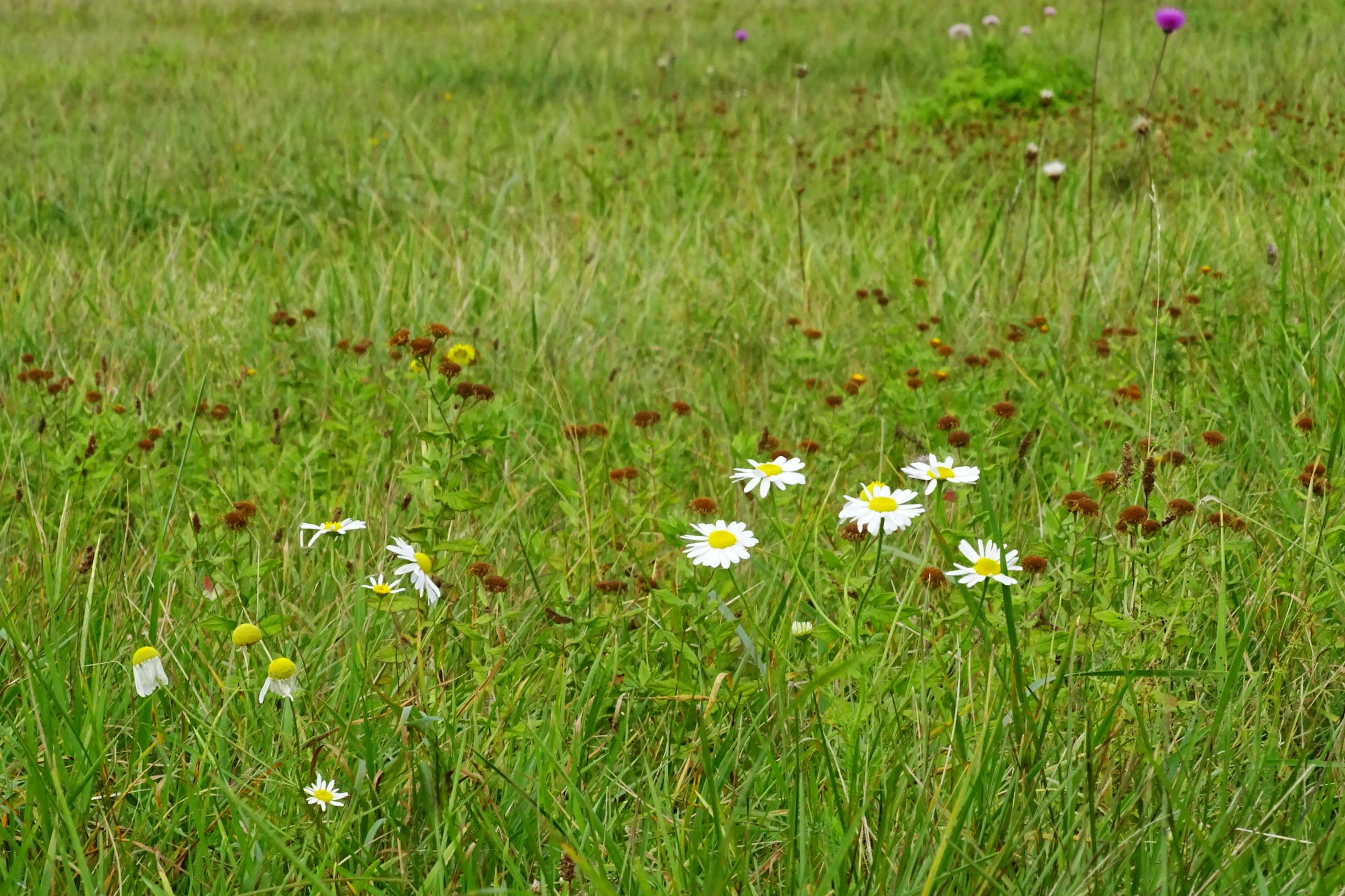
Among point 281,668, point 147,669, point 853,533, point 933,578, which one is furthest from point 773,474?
point 147,669

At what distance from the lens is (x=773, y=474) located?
1727mm

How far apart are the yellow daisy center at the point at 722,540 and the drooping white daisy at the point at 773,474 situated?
0.10 meters

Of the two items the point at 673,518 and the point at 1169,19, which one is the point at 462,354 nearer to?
the point at 673,518

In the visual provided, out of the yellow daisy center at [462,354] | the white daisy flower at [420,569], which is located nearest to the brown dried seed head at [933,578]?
the white daisy flower at [420,569]

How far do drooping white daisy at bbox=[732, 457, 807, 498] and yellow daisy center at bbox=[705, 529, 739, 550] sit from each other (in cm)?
10

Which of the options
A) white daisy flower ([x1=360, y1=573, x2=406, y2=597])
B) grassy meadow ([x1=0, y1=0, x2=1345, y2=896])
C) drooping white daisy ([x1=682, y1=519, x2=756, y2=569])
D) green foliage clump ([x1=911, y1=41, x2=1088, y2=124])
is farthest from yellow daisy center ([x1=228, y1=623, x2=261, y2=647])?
green foliage clump ([x1=911, y1=41, x2=1088, y2=124])

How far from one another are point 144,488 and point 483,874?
4.64ft

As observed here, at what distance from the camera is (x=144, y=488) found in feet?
7.86

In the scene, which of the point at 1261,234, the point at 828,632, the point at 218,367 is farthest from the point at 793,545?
the point at 1261,234

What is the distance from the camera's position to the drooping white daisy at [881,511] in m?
1.46

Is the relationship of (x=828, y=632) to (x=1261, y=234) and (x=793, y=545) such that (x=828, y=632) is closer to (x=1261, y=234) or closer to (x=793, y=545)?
(x=793, y=545)

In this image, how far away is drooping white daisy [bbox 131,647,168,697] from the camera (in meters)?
1.39

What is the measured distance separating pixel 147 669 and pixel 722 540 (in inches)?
28.8

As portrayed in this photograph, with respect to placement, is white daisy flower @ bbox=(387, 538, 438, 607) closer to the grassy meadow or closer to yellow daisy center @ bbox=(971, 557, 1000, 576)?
the grassy meadow
